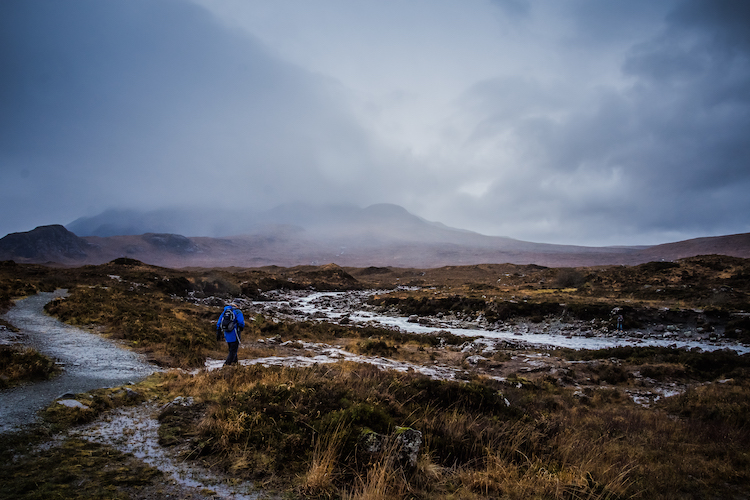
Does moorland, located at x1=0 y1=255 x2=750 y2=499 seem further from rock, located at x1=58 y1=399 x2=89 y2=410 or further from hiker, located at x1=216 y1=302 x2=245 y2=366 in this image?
hiker, located at x1=216 y1=302 x2=245 y2=366

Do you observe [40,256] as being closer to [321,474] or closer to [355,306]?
[355,306]

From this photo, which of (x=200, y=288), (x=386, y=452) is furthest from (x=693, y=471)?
(x=200, y=288)

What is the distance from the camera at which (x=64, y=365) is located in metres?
9.39

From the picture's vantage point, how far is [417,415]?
6609 millimetres

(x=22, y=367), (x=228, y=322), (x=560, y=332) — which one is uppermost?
(x=228, y=322)

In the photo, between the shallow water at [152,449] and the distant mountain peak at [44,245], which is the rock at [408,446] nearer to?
the shallow water at [152,449]

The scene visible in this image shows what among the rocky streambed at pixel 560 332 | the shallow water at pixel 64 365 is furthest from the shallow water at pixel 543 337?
the shallow water at pixel 64 365

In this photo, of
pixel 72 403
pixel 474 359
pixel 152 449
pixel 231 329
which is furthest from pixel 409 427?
pixel 474 359

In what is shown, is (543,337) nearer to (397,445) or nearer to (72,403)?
(397,445)

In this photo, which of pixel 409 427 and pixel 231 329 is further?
pixel 231 329

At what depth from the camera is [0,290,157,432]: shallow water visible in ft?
20.1

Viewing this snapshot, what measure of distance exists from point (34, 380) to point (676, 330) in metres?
32.6

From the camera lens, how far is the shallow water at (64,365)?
614 centimetres

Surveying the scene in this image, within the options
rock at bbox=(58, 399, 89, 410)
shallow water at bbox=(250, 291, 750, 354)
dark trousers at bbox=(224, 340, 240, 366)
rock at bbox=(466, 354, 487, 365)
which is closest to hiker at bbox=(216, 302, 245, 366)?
dark trousers at bbox=(224, 340, 240, 366)
